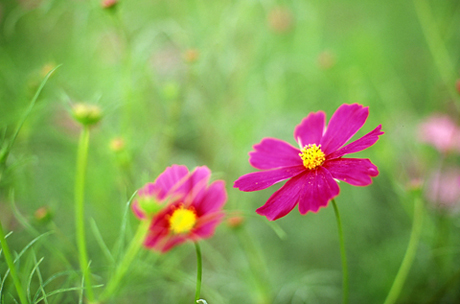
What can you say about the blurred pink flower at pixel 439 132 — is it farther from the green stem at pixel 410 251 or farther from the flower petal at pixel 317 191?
the flower petal at pixel 317 191

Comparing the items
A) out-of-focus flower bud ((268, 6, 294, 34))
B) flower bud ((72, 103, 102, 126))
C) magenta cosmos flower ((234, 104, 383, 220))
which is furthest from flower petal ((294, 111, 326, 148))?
out-of-focus flower bud ((268, 6, 294, 34))

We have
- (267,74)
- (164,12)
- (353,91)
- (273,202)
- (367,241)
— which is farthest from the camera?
(164,12)

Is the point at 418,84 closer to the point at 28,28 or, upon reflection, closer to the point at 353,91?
the point at 353,91

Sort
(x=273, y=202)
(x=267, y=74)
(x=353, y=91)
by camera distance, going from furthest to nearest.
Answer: (x=267, y=74) → (x=353, y=91) → (x=273, y=202)

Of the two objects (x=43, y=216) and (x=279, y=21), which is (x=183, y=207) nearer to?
(x=43, y=216)

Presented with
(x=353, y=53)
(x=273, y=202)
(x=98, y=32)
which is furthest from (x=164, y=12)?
(x=273, y=202)

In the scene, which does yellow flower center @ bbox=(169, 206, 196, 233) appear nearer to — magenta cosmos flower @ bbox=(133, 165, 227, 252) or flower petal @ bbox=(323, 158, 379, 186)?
magenta cosmos flower @ bbox=(133, 165, 227, 252)
